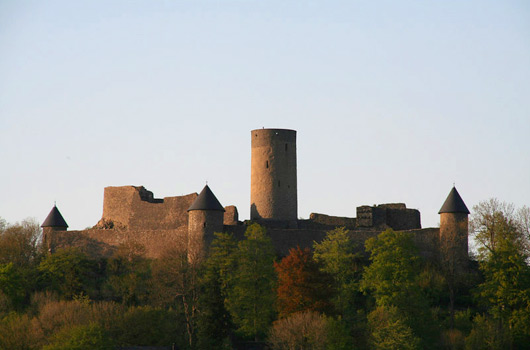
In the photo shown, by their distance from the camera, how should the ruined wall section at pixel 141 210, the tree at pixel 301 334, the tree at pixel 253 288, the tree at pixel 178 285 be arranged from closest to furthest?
the tree at pixel 301 334 < the tree at pixel 253 288 < the tree at pixel 178 285 < the ruined wall section at pixel 141 210

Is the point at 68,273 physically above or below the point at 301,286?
above

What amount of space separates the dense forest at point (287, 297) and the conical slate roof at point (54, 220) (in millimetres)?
4978

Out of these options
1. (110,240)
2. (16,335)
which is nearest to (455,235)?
(110,240)

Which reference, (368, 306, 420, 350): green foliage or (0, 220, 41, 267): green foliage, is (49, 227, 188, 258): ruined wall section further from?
(368, 306, 420, 350): green foliage

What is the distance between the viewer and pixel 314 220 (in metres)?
71.1

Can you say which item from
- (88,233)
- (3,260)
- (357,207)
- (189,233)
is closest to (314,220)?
(357,207)

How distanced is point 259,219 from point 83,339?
17.5 metres

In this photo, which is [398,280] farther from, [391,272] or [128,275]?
[128,275]

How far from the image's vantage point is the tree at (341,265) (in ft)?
204

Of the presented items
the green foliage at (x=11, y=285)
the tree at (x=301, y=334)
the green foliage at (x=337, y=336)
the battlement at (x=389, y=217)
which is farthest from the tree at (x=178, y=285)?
the battlement at (x=389, y=217)

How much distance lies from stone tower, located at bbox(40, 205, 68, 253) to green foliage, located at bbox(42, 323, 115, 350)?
15606mm

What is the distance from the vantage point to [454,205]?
218 ft

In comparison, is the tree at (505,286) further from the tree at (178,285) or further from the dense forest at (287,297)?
the tree at (178,285)

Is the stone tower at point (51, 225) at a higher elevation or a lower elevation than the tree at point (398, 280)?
higher
